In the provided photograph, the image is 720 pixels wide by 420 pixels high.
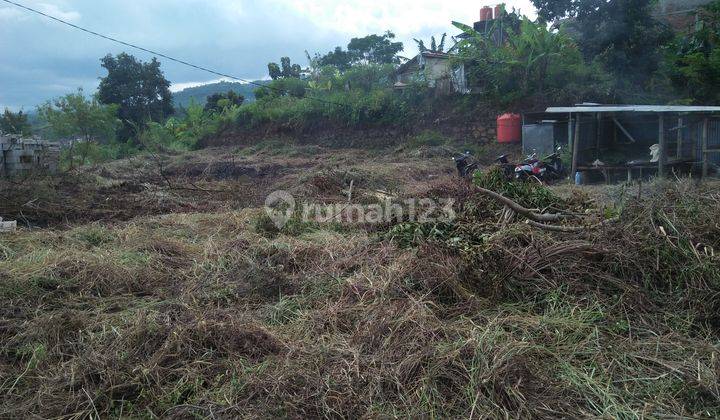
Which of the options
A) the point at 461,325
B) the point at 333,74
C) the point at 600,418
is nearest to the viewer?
the point at 600,418

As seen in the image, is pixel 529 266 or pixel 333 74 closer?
pixel 529 266

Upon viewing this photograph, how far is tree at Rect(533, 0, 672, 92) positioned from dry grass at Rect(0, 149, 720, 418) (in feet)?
41.5

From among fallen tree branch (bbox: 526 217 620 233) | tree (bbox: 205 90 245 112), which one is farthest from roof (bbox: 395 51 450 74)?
fallen tree branch (bbox: 526 217 620 233)

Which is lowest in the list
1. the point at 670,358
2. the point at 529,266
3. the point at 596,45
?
the point at 670,358

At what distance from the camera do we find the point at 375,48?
37.5m

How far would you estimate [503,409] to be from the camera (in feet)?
8.53

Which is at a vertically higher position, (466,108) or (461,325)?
(466,108)

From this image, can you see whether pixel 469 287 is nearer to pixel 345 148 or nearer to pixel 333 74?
pixel 345 148

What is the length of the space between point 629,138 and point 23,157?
13.1 meters

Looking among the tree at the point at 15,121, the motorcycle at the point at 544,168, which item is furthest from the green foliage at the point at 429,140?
the tree at the point at 15,121

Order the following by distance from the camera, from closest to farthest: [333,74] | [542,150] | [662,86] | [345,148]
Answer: [542,150], [662,86], [345,148], [333,74]

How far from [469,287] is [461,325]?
54cm

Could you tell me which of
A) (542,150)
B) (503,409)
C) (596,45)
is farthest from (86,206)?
(596,45)

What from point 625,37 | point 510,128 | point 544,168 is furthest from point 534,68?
point 544,168
